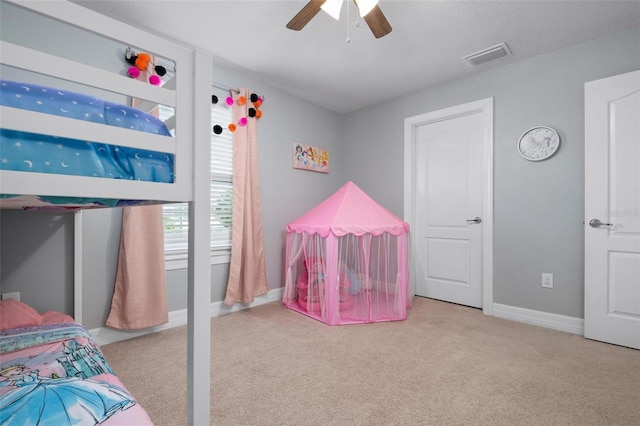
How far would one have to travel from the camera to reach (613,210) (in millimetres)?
2283

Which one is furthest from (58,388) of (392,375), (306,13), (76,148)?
(306,13)

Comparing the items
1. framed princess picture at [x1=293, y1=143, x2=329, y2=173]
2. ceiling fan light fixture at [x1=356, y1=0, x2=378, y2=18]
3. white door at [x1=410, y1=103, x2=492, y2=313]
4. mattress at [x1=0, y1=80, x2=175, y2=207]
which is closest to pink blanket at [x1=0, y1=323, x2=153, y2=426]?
mattress at [x1=0, y1=80, x2=175, y2=207]

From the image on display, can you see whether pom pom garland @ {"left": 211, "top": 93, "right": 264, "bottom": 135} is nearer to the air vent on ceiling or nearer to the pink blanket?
the air vent on ceiling

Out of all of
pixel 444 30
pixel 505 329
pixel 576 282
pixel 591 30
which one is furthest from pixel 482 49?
pixel 505 329

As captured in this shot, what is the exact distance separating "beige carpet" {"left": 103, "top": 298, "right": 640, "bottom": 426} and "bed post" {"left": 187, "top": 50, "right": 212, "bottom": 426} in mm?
523

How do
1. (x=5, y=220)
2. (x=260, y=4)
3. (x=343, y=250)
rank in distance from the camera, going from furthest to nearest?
(x=343, y=250) < (x=260, y=4) < (x=5, y=220)

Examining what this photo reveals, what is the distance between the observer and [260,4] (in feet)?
6.75

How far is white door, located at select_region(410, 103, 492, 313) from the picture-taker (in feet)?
10.2

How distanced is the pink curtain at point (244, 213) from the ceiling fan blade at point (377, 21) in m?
1.50

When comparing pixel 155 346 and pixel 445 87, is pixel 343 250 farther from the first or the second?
pixel 445 87

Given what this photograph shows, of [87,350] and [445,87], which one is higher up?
[445,87]

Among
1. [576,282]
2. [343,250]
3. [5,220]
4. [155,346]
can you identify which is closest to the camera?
[5,220]

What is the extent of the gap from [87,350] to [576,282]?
10.6 feet

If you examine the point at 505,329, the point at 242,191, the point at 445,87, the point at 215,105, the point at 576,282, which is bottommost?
the point at 505,329
